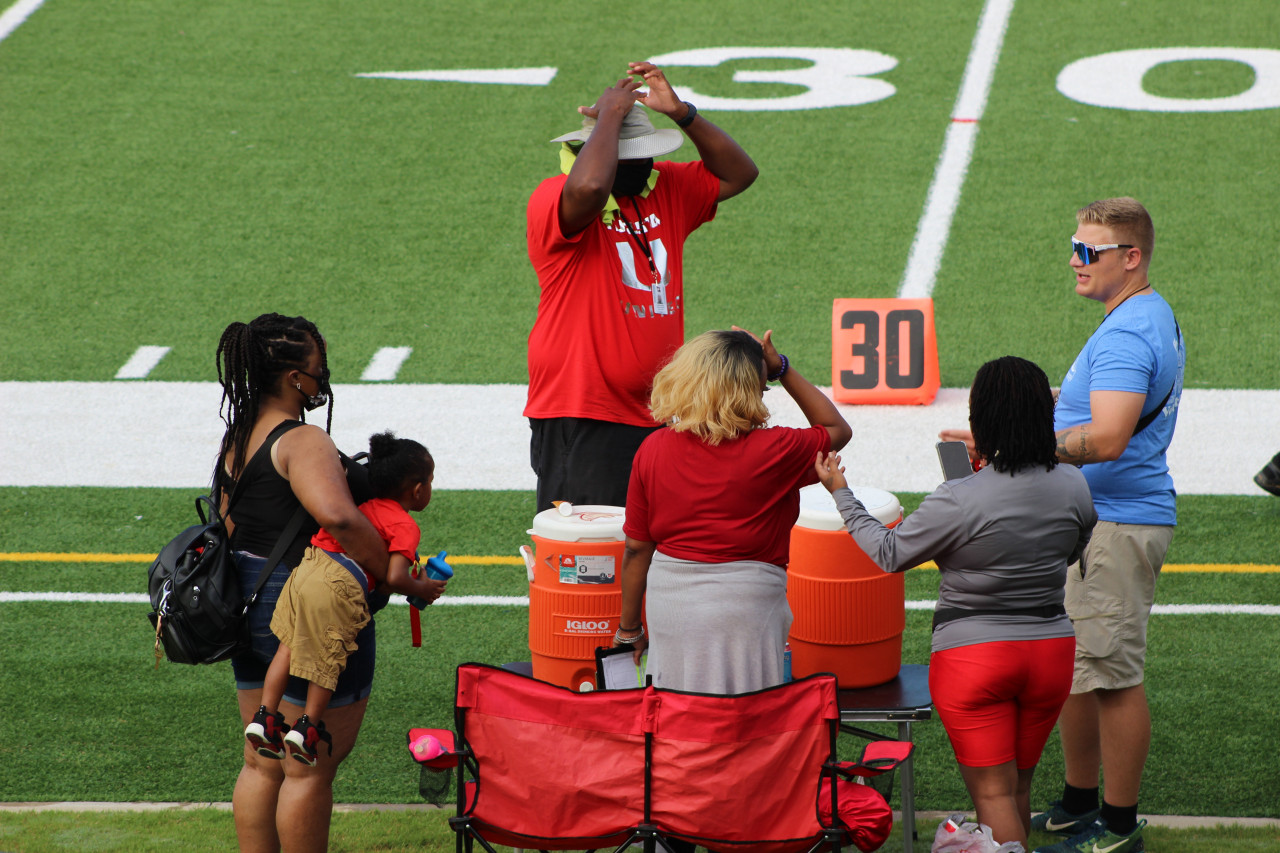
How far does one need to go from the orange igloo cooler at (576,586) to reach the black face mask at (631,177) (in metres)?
1.04

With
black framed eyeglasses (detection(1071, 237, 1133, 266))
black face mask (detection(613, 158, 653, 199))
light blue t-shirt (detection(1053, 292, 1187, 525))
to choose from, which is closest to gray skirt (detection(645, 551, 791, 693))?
light blue t-shirt (detection(1053, 292, 1187, 525))

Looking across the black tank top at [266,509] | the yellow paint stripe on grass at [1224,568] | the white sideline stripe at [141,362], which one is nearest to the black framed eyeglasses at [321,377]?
the black tank top at [266,509]

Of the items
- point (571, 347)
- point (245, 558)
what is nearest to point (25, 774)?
point (245, 558)

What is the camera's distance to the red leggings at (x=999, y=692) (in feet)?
12.1

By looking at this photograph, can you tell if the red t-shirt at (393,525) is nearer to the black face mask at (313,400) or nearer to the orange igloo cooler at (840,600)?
the black face mask at (313,400)

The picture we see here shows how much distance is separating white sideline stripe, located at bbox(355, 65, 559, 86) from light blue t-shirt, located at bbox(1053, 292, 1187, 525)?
36.9 feet

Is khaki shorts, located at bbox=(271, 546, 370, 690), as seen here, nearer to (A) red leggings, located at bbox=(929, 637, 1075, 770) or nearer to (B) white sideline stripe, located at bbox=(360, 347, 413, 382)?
(A) red leggings, located at bbox=(929, 637, 1075, 770)

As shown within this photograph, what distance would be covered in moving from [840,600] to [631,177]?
1441 mm

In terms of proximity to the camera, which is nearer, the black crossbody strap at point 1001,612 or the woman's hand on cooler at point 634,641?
the black crossbody strap at point 1001,612

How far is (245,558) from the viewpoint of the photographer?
12.7 feet

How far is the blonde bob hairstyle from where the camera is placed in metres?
3.59

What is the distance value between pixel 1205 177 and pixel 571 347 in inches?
384

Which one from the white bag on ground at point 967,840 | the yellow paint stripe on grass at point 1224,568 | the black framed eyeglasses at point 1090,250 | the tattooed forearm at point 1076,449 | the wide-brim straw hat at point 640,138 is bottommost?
the yellow paint stripe on grass at point 1224,568

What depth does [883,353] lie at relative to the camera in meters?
9.16
